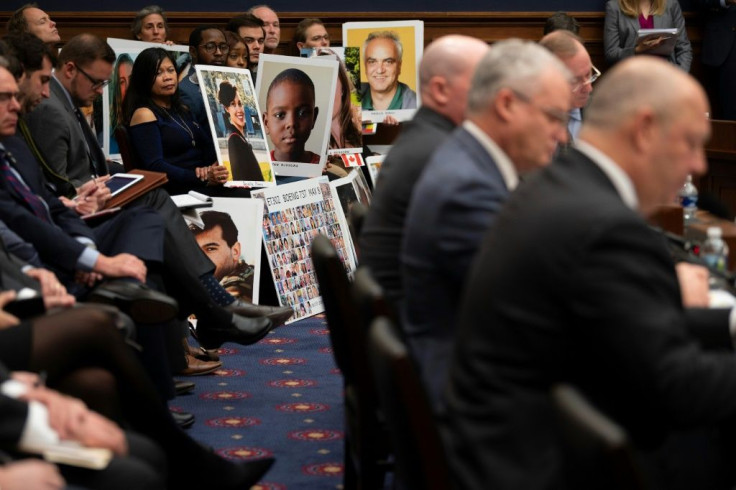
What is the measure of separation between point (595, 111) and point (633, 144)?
0.10m

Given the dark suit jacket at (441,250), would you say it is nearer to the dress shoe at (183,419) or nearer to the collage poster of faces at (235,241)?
the dress shoe at (183,419)

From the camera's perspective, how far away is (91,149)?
17.5ft

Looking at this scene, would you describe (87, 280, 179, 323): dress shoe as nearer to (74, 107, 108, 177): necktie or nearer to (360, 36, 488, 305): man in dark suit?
(360, 36, 488, 305): man in dark suit

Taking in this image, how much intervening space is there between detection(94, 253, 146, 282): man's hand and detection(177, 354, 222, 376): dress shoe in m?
1.19

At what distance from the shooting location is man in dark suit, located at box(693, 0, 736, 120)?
9734 mm

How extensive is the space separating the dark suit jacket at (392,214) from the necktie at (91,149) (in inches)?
94.8

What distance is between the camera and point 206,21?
925 cm

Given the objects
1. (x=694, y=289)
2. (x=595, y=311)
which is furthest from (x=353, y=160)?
(x=595, y=311)

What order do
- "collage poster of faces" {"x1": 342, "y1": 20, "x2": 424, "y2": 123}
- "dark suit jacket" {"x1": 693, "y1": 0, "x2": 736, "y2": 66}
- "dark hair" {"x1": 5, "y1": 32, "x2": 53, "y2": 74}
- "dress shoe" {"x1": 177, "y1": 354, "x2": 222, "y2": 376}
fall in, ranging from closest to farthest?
"dark hair" {"x1": 5, "y1": 32, "x2": 53, "y2": 74} → "dress shoe" {"x1": 177, "y1": 354, "x2": 222, "y2": 376} → "collage poster of faces" {"x1": 342, "y1": 20, "x2": 424, "y2": 123} → "dark suit jacket" {"x1": 693, "y1": 0, "x2": 736, "y2": 66}

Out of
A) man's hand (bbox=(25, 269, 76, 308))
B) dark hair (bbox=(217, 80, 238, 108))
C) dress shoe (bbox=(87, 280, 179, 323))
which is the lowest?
dress shoe (bbox=(87, 280, 179, 323))

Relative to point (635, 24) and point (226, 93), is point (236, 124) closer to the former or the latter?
point (226, 93)

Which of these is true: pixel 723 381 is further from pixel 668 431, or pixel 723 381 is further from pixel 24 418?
pixel 24 418

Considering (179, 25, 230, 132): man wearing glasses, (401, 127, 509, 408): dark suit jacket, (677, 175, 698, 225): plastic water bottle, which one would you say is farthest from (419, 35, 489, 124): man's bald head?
(179, 25, 230, 132): man wearing glasses

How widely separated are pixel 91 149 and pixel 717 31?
250 inches
